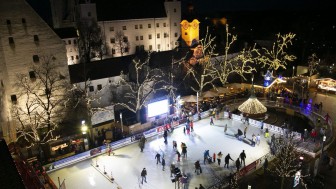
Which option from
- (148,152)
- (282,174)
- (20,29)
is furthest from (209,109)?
(20,29)

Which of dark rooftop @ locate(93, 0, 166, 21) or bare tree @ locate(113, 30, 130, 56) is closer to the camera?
dark rooftop @ locate(93, 0, 166, 21)

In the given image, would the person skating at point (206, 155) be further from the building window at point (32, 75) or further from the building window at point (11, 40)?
the building window at point (11, 40)

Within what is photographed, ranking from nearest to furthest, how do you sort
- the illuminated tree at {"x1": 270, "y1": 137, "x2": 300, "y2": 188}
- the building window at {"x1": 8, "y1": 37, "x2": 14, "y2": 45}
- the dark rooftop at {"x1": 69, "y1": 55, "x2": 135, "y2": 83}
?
the illuminated tree at {"x1": 270, "y1": 137, "x2": 300, "y2": 188}
the building window at {"x1": 8, "y1": 37, "x2": 14, "y2": 45}
the dark rooftop at {"x1": 69, "y1": 55, "x2": 135, "y2": 83}

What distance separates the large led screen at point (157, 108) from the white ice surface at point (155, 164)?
3.20 metres

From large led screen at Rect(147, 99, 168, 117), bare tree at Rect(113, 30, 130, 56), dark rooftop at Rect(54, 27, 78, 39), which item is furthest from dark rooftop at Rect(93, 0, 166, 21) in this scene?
large led screen at Rect(147, 99, 168, 117)

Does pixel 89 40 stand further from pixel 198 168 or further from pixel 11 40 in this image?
pixel 198 168

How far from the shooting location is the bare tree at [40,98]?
2775 cm

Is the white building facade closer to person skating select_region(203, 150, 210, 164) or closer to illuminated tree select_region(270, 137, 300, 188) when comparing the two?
person skating select_region(203, 150, 210, 164)

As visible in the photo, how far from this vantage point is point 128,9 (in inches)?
2411

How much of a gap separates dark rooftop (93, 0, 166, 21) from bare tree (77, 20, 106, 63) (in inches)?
124

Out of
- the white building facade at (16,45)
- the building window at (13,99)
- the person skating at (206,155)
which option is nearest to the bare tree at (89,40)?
the white building facade at (16,45)

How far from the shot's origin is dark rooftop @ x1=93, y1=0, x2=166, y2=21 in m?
57.9

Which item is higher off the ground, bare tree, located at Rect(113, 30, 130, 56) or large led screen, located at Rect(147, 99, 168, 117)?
bare tree, located at Rect(113, 30, 130, 56)

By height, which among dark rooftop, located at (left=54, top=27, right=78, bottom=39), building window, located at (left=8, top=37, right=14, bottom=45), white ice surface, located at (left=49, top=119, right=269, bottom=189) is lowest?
white ice surface, located at (left=49, top=119, right=269, bottom=189)
